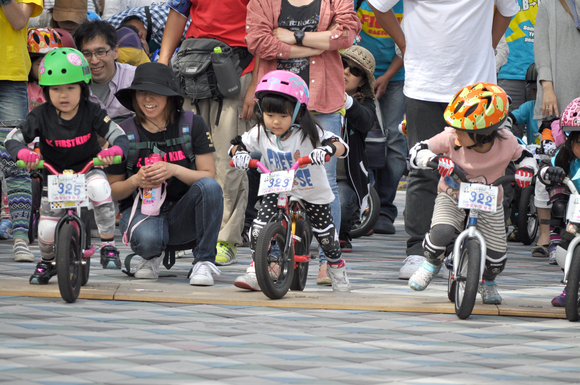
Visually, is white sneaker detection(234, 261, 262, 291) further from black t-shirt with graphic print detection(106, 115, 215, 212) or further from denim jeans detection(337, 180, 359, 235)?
denim jeans detection(337, 180, 359, 235)

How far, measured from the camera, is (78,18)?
27.5 feet

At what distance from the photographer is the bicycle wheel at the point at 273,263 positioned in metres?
4.88

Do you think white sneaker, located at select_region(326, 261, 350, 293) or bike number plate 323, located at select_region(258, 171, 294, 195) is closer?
bike number plate 323, located at select_region(258, 171, 294, 195)

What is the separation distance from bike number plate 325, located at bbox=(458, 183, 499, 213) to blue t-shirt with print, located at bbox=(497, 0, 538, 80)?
476 cm

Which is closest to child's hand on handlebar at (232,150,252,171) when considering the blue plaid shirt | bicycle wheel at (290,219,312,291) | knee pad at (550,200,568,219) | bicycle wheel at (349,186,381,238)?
bicycle wheel at (290,219,312,291)

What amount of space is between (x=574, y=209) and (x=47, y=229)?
3.04m

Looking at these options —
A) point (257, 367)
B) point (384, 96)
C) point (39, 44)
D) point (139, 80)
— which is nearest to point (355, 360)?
point (257, 367)

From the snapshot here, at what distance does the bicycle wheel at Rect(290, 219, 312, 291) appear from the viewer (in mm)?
5422

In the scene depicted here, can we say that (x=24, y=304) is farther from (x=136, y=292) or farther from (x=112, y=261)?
(x=112, y=261)

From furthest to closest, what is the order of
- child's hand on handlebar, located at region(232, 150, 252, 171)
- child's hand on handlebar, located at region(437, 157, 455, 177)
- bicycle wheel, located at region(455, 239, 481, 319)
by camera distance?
child's hand on handlebar, located at region(232, 150, 252, 171)
child's hand on handlebar, located at region(437, 157, 455, 177)
bicycle wheel, located at region(455, 239, 481, 319)

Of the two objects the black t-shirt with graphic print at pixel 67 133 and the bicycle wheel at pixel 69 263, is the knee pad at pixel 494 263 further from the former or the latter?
the black t-shirt with graphic print at pixel 67 133

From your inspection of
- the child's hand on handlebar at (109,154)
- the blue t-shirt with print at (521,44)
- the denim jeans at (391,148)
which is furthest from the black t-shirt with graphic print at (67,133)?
the blue t-shirt with print at (521,44)

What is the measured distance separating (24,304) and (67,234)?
1.43 ft

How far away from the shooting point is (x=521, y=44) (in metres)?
9.42
